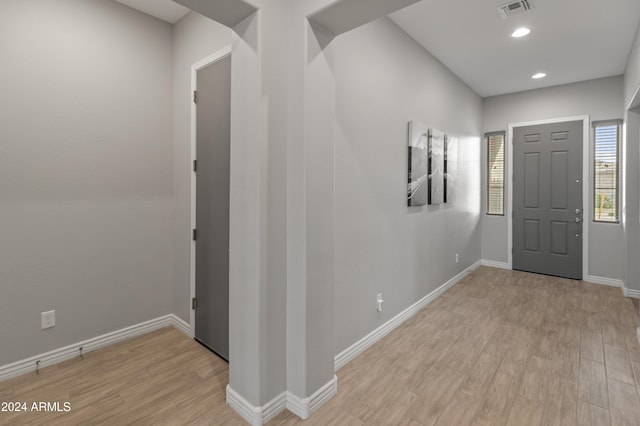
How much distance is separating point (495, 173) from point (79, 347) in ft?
19.2

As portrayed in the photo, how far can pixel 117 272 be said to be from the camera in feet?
9.04

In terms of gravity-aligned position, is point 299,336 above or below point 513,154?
below

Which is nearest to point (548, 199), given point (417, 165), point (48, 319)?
point (417, 165)

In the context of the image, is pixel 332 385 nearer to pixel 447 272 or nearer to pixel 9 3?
pixel 447 272

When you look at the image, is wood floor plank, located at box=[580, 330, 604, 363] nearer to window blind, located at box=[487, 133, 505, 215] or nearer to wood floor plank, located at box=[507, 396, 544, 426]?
wood floor plank, located at box=[507, 396, 544, 426]

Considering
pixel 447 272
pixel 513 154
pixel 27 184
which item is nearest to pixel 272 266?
pixel 27 184

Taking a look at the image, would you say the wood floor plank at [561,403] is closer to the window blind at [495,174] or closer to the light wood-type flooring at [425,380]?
the light wood-type flooring at [425,380]

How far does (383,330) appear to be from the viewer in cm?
289

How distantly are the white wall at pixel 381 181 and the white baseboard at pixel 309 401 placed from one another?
1.31 ft

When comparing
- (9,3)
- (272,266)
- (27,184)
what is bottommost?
(272,266)

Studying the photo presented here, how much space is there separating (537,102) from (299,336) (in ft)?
17.1

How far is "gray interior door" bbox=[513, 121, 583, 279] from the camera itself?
4730 millimetres

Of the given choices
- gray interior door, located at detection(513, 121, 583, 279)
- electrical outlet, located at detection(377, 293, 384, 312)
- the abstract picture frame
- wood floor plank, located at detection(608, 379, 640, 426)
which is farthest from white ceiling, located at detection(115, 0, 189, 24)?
gray interior door, located at detection(513, 121, 583, 279)

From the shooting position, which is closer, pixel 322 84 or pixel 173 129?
pixel 322 84
